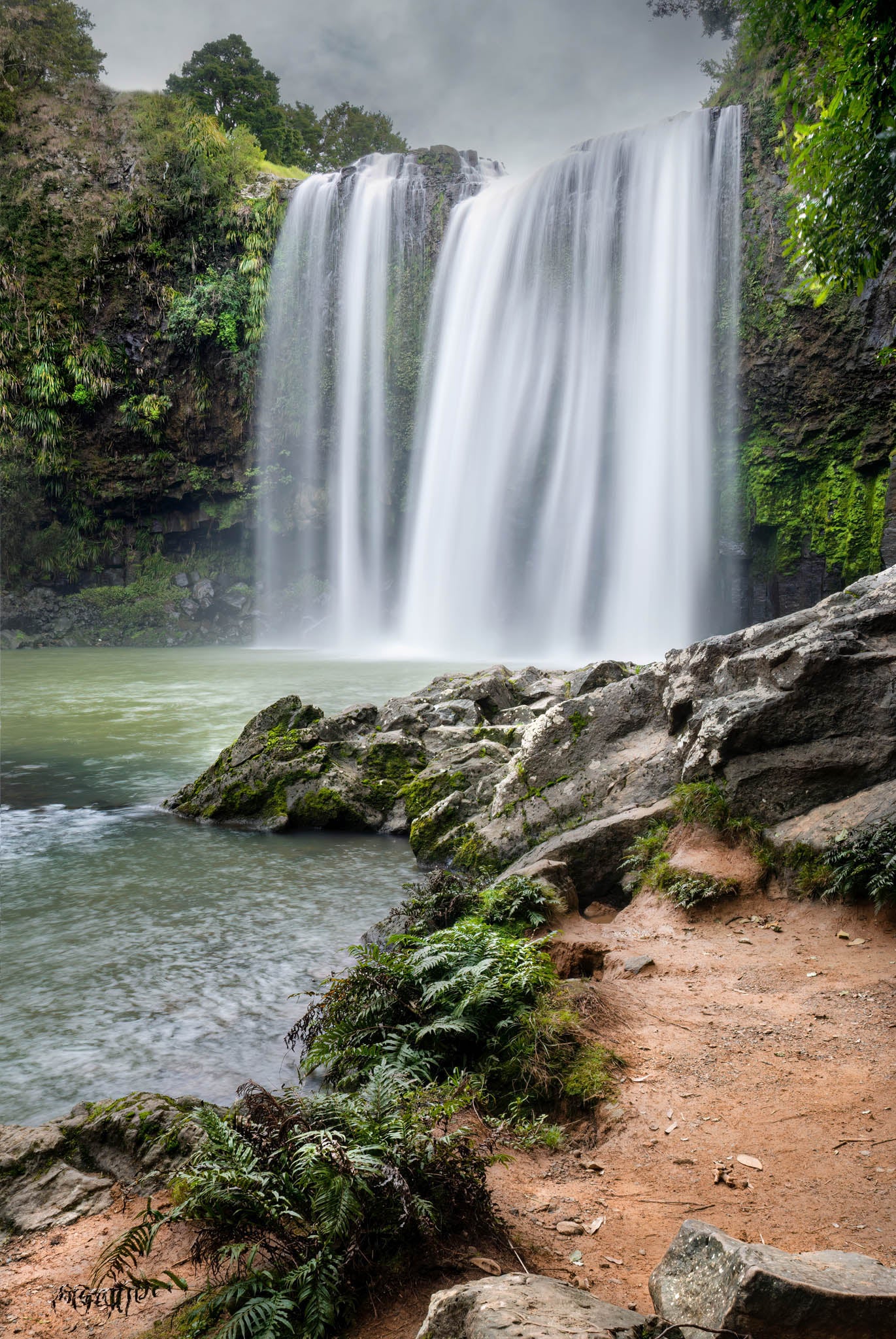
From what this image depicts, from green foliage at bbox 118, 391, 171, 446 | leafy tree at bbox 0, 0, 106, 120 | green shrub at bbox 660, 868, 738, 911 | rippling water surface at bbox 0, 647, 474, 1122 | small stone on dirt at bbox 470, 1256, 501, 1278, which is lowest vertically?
rippling water surface at bbox 0, 647, 474, 1122

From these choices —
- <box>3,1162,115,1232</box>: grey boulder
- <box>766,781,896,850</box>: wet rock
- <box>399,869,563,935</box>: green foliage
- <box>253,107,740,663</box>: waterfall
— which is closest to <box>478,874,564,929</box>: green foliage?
<box>399,869,563,935</box>: green foliage

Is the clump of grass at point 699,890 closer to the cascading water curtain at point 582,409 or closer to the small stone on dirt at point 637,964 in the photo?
the small stone on dirt at point 637,964

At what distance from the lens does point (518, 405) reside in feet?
92.0

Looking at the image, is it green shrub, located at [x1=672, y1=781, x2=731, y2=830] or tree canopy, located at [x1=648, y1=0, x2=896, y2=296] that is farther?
green shrub, located at [x1=672, y1=781, x2=731, y2=830]

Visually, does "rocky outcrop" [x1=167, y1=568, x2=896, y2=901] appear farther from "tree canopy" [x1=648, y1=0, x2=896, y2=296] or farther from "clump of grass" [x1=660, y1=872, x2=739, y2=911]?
"tree canopy" [x1=648, y1=0, x2=896, y2=296]

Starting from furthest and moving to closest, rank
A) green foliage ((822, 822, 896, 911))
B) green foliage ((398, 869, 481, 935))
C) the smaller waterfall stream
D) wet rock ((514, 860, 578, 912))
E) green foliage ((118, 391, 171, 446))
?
green foliage ((118, 391, 171, 446))
the smaller waterfall stream
wet rock ((514, 860, 578, 912))
green foliage ((398, 869, 481, 935))
green foliage ((822, 822, 896, 911))

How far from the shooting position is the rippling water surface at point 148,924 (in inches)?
177

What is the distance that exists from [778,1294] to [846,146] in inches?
246

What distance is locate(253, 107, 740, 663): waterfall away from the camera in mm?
24672

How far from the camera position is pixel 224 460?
1321 inches

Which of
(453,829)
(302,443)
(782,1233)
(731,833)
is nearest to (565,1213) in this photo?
(782,1233)

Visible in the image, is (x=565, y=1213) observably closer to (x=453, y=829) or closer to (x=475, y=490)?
(x=453, y=829)

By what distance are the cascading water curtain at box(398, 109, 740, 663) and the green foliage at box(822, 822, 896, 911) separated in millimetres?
19445

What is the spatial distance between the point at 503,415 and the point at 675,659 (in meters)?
22.7
